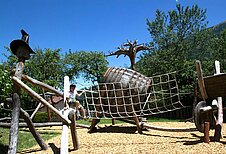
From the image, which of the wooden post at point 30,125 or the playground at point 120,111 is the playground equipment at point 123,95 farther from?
the wooden post at point 30,125

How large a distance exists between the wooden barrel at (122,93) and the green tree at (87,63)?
26074mm

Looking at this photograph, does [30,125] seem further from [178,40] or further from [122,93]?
[178,40]

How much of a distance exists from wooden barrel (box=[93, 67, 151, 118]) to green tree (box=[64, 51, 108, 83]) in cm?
2607

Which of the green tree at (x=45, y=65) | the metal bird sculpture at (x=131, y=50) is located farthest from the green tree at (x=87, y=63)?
the metal bird sculpture at (x=131, y=50)

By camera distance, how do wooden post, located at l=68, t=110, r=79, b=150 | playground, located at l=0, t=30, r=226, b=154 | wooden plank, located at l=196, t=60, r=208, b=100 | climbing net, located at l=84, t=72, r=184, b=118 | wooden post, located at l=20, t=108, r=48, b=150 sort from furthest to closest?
1. climbing net, located at l=84, t=72, r=184, b=118
2. wooden plank, located at l=196, t=60, r=208, b=100
3. wooden post, located at l=20, t=108, r=48, b=150
4. wooden post, located at l=68, t=110, r=79, b=150
5. playground, located at l=0, t=30, r=226, b=154

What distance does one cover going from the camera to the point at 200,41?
71.4 ft

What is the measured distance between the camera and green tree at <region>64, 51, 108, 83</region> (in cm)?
3384

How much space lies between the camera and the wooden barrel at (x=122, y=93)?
7150 millimetres

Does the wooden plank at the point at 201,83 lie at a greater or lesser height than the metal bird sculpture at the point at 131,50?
lesser

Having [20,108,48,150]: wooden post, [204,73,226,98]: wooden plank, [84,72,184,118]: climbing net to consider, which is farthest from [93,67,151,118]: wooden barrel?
[20,108,48,150]: wooden post

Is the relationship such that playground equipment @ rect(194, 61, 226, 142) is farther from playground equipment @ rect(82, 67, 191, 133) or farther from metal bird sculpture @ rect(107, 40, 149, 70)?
metal bird sculpture @ rect(107, 40, 149, 70)

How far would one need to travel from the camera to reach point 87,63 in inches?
1353

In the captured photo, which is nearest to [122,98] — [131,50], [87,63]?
[131,50]

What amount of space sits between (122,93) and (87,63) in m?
27.6
